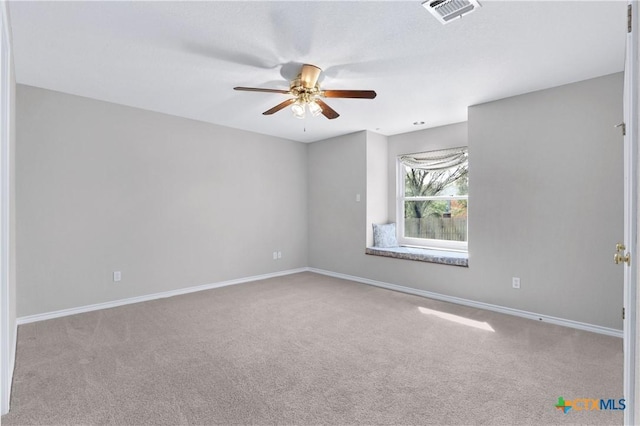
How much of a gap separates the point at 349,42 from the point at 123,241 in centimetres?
346

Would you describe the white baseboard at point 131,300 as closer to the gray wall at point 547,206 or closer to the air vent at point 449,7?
the gray wall at point 547,206

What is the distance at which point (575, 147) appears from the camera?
3.16m

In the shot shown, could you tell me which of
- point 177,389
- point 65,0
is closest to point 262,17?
point 65,0

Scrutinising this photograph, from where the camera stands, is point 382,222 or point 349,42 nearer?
point 349,42

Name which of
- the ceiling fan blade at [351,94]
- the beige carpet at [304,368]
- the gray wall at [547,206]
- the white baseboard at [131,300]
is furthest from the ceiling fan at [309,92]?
the white baseboard at [131,300]

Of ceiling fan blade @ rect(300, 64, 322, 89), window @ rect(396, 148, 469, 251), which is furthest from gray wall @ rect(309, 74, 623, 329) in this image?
ceiling fan blade @ rect(300, 64, 322, 89)

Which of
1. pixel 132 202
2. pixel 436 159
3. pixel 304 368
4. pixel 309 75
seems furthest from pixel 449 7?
pixel 132 202

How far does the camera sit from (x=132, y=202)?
13.1 feet

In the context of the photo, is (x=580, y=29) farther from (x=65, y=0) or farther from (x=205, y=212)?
(x=205, y=212)

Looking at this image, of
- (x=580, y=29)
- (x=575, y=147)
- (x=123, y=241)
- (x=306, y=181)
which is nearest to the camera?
(x=580, y=29)

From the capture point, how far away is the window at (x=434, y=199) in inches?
185

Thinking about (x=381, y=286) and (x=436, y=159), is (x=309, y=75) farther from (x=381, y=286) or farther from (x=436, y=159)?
(x=381, y=286)

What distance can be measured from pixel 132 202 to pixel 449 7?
3.91 m

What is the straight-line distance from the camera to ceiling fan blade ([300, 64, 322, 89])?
273cm
